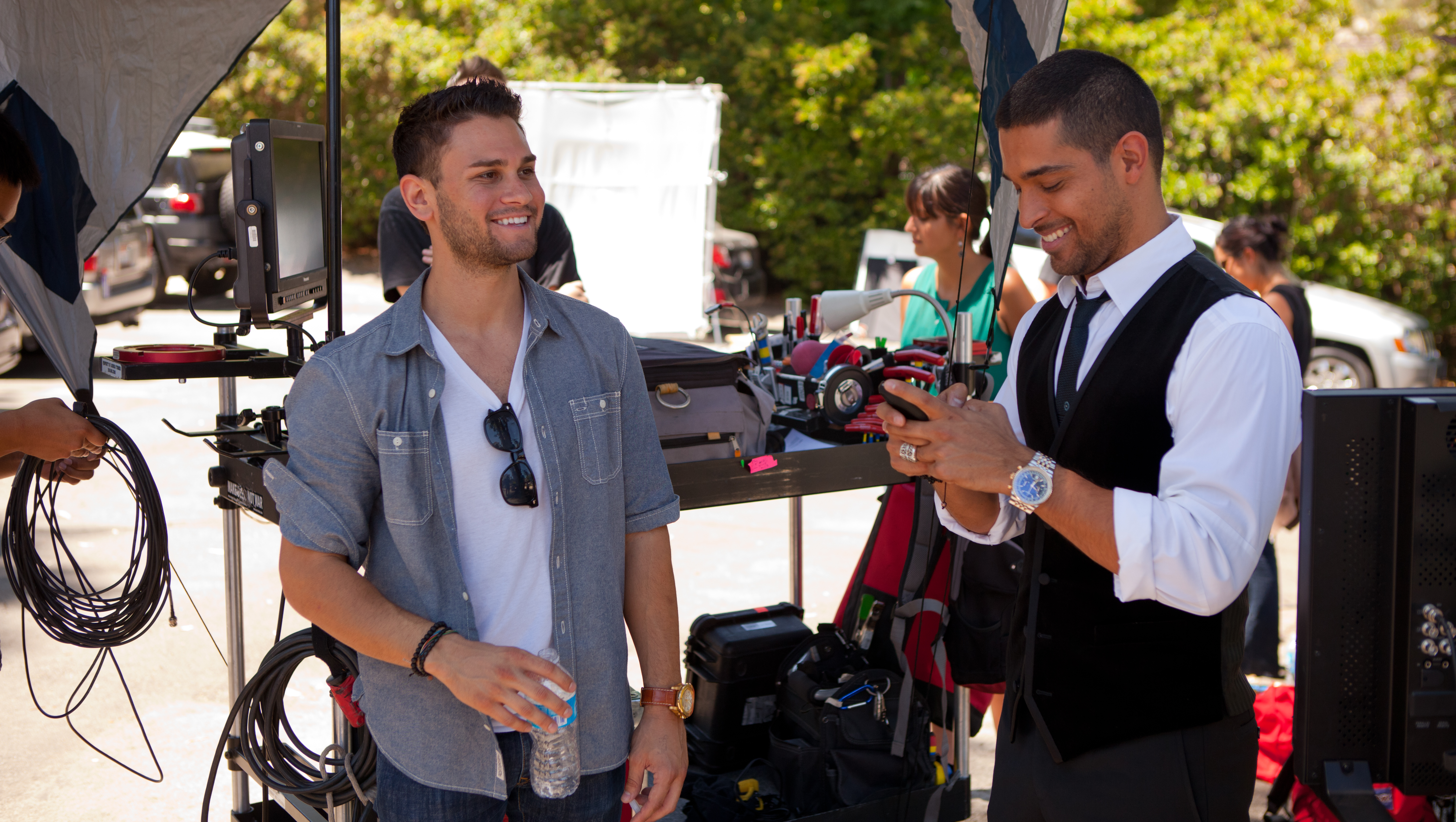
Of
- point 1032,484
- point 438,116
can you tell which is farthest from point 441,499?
point 1032,484

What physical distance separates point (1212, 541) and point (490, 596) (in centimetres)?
110

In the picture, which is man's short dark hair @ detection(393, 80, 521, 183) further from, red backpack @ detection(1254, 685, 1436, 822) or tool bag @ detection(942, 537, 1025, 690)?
red backpack @ detection(1254, 685, 1436, 822)

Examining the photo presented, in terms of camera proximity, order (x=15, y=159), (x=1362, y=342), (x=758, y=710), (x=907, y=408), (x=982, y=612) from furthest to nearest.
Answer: (x=1362, y=342), (x=758, y=710), (x=982, y=612), (x=15, y=159), (x=907, y=408)

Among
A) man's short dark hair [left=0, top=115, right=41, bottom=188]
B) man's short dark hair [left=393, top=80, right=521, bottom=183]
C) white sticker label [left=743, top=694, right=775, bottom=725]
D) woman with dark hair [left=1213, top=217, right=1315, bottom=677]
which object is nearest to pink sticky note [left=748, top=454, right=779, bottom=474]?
white sticker label [left=743, top=694, right=775, bottom=725]

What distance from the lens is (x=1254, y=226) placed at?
17.1ft

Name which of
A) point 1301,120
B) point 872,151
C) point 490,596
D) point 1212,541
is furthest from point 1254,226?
point 872,151

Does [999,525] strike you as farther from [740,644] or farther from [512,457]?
[740,644]

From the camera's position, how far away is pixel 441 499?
1.86 metres

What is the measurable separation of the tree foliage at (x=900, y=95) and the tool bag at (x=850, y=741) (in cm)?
798

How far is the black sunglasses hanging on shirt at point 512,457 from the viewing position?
1872mm

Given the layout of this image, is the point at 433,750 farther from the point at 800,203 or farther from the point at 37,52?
the point at 800,203

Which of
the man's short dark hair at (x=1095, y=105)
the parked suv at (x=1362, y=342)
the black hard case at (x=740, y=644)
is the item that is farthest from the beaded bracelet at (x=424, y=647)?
the parked suv at (x=1362, y=342)

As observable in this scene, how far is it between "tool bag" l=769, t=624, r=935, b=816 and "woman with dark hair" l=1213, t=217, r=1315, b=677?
1744mm

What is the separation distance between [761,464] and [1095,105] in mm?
1448
